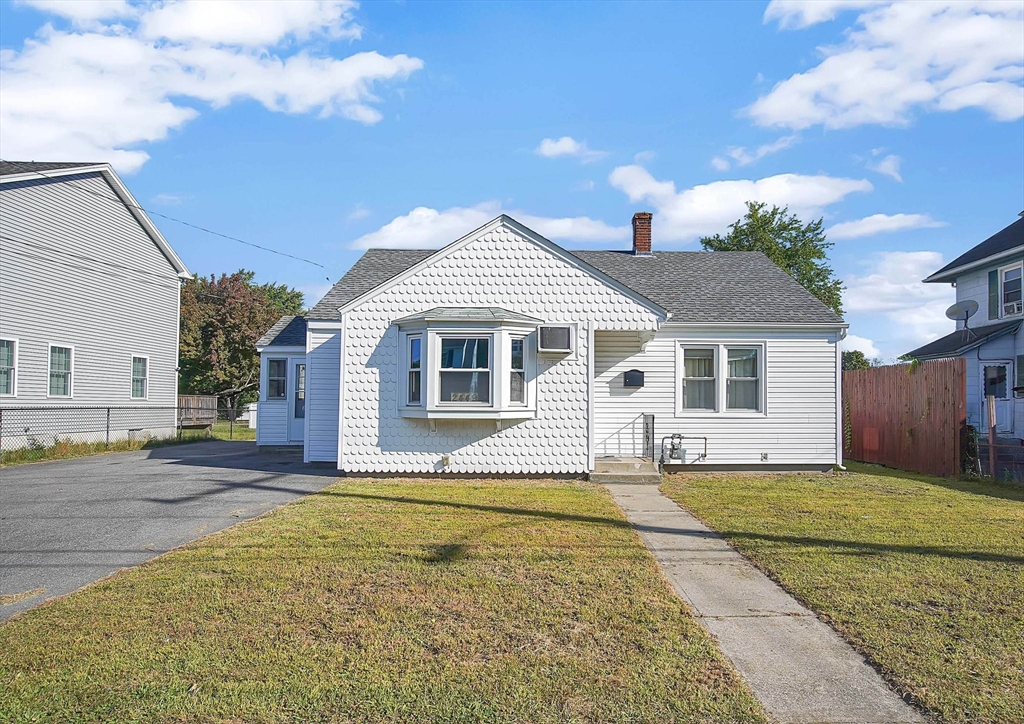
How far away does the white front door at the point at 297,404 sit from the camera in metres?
18.6

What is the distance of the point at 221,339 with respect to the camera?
3722cm

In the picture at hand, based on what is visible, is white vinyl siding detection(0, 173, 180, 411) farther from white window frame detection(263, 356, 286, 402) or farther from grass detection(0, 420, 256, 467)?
white window frame detection(263, 356, 286, 402)

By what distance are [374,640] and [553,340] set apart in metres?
8.65

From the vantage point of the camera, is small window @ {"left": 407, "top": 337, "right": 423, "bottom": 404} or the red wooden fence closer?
small window @ {"left": 407, "top": 337, "right": 423, "bottom": 404}

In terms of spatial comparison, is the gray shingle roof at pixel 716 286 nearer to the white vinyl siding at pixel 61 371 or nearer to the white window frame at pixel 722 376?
the white window frame at pixel 722 376

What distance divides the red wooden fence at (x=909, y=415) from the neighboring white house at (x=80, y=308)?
809 inches

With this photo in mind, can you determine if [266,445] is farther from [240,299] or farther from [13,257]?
[240,299]

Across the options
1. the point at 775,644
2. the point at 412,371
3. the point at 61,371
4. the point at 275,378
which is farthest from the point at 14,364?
the point at 775,644

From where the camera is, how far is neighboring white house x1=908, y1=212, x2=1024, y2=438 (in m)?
20.2

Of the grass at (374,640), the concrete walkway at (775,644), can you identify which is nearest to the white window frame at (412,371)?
the grass at (374,640)

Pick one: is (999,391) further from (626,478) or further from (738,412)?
(626,478)

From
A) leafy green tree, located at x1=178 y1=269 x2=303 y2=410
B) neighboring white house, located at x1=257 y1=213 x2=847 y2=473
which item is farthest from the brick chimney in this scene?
leafy green tree, located at x1=178 y1=269 x2=303 y2=410

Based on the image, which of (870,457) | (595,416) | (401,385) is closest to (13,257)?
(401,385)

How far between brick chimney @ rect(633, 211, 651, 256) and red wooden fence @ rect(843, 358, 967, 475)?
6381 millimetres
